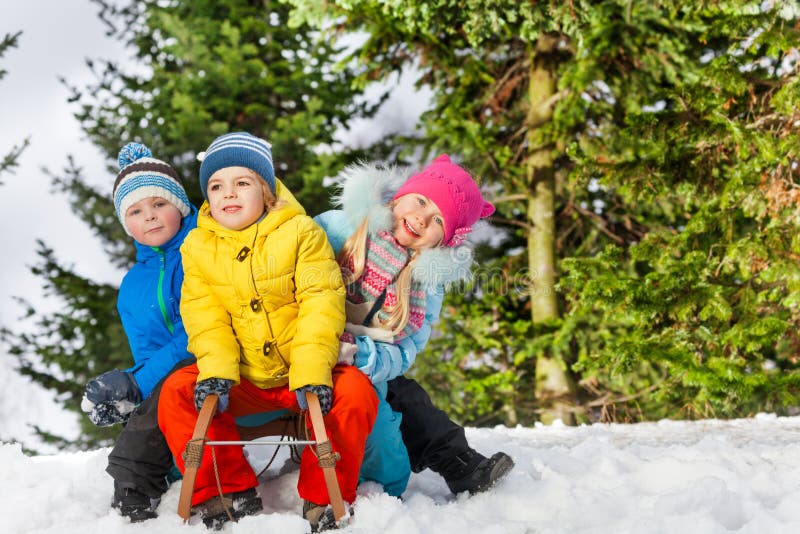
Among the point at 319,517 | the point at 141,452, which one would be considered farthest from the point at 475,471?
the point at 141,452

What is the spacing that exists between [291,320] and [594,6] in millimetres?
5502

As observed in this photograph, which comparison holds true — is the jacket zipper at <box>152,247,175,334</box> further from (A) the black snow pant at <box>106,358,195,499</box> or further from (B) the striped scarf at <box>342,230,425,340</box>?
(B) the striped scarf at <box>342,230,425,340</box>

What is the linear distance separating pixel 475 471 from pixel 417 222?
103 centimetres

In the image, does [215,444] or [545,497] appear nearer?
[215,444]

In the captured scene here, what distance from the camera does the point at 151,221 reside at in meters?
2.83

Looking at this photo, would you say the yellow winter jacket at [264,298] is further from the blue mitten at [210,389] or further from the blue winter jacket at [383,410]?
the blue winter jacket at [383,410]

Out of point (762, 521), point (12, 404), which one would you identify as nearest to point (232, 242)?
point (762, 521)

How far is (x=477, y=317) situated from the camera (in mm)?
8219

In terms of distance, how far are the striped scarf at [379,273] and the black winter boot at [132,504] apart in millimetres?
1042

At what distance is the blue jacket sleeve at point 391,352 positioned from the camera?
2.63 meters

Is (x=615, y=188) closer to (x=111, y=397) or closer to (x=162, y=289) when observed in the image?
(x=162, y=289)

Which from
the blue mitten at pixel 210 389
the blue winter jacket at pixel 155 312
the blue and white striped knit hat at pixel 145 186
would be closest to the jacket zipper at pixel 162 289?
the blue winter jacket at pixel 155 312

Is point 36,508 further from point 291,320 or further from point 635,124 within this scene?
point 635,124

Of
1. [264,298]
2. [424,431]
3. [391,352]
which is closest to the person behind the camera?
[264,298]
